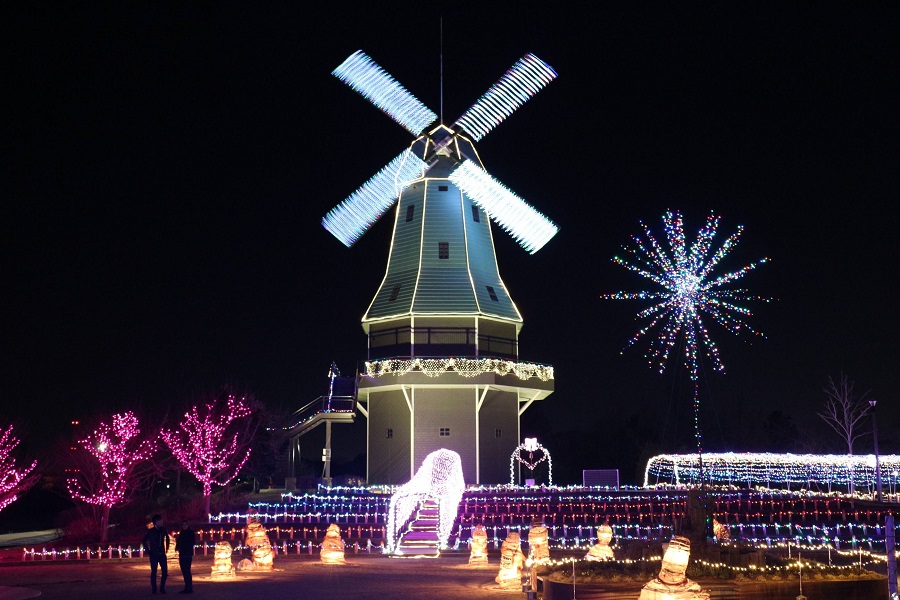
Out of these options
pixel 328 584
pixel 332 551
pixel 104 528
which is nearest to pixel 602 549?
pixel 328 584

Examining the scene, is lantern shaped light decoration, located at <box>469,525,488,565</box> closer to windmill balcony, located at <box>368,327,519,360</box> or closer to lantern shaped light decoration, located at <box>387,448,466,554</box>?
lantern shaped light decoration, located at <box>387,448,466,554</box>

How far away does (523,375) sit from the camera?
1496 inches

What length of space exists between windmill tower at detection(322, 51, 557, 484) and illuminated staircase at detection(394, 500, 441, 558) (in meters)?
9.59

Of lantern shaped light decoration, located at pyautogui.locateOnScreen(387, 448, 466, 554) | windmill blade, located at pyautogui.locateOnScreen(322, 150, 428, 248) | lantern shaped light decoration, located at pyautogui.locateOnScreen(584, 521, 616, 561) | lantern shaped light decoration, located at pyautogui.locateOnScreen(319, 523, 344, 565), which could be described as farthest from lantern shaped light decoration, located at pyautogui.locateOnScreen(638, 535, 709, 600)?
windmill blade, located at pyautogui.locateOnScreen(322, 150, 428, 248)

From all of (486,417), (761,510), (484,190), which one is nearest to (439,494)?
(761,510)

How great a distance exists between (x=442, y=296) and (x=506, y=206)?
4373 mm

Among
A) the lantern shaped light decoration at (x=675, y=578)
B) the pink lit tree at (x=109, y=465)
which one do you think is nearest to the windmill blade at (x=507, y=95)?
the pink lit tree at (x=109, y=465)

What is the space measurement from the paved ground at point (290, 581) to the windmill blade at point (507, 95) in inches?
821

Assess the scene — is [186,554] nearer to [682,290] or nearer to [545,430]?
[682,290]

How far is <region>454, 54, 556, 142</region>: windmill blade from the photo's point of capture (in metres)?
→ 39.5

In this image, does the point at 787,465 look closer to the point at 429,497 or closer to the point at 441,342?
the point at 441,342

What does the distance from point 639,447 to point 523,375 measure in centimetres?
1958

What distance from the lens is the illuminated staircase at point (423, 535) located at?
936 inches

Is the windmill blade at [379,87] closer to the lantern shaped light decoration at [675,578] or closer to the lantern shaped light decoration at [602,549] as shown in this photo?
the lantern shaped light decoration at [602,549]
